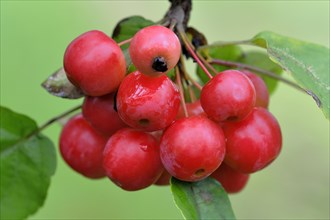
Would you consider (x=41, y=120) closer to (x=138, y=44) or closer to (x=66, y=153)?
(x=66, y=153)

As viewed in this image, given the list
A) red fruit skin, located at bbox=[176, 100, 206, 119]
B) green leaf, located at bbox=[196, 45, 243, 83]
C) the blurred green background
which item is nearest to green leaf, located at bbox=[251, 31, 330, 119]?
red fruit skin, located at bbox=[176, 100, 206, 119]

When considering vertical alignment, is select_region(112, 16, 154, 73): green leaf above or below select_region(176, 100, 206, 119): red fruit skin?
above

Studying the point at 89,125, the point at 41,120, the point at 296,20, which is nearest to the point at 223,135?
the point at 89,125

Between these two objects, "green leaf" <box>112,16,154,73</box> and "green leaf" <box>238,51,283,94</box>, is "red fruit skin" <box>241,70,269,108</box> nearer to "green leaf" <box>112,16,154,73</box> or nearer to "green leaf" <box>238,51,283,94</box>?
"green leaf" <box>112,16,154,73</box>

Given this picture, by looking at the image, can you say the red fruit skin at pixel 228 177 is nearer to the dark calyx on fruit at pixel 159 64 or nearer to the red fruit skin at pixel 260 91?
the red fruit skin at pixel 260 91

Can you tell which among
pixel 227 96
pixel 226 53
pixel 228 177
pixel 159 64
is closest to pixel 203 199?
pixel 228 177

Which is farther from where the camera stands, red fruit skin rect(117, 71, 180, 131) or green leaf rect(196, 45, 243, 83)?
green leaf rect(196, 45, 243, 83)

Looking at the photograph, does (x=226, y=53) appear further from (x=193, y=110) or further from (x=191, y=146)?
(x=191, y=146)
